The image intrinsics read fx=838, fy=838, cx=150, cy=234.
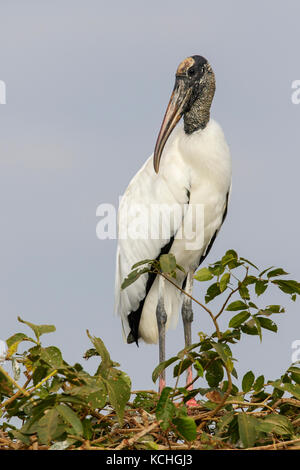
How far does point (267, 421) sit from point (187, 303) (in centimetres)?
343

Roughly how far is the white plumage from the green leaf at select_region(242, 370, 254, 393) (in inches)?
Answer: 93.9

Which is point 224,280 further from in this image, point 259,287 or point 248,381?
point 248,381

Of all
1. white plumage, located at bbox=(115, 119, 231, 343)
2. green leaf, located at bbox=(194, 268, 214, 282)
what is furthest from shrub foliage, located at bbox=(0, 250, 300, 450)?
white plumage, located at bbox=(115, 119, 231, 343)

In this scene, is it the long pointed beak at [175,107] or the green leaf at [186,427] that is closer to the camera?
the green leaf at [186,427]

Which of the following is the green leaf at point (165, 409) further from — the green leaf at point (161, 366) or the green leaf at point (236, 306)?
the green leaf at point (236, 306)

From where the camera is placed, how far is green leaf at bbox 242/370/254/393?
500cm

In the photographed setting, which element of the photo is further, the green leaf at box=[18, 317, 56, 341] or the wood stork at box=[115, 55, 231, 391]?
the wood stork at box=[115, 55, 231, 391]

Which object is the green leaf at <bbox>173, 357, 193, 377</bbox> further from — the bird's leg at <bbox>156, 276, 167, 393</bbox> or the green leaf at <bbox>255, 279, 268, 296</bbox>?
the bird's leg at <bbox>156, 276, 167, 393</bbox>

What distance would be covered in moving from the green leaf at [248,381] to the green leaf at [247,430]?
1.92 ft

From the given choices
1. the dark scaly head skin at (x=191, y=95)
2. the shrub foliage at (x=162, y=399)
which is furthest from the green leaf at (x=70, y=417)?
the dark scaly head skin at (x=191, y=95)

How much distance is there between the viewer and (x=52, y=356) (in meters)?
4.13

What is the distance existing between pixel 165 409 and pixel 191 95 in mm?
3949

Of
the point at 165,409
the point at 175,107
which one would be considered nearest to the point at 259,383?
the point at 165,409

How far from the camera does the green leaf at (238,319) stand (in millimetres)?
4930
